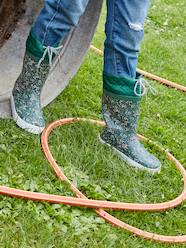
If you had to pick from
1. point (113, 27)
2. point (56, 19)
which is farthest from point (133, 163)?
point (56, 19)

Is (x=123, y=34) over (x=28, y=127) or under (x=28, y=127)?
over

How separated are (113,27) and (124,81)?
0.87 ft

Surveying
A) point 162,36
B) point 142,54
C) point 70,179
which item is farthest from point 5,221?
point 162,36

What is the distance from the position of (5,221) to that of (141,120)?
1.42m

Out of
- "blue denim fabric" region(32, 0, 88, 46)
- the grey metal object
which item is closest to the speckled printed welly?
"blue denim fabric" region(32, 0, 88, 46)

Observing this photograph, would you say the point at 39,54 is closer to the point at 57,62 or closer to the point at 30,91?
the point at 30,91

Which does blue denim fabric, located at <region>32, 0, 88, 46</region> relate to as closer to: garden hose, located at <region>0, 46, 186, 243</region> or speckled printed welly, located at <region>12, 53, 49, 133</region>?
speckled printed welly, located at <region>12, 53, 49, 133</region>

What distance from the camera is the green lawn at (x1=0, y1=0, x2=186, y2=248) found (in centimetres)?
250

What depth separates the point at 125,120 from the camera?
3.13 m

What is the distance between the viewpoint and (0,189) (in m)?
2.60

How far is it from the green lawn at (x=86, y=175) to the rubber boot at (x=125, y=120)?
5 centimetres

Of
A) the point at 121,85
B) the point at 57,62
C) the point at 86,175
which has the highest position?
the point at 121,85

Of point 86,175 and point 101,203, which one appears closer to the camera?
point 101,203

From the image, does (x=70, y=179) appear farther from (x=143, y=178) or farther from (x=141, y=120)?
(x=141, y=120)
